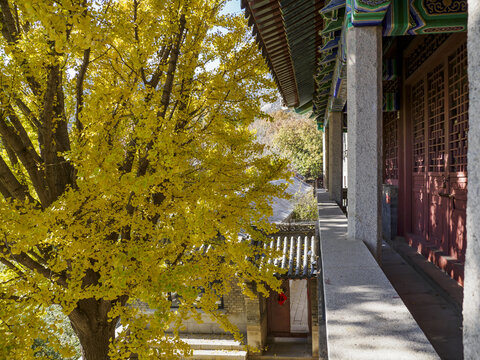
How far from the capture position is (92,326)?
541 centimetres

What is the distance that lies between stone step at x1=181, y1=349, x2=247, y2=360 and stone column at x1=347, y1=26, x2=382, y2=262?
27.1ft

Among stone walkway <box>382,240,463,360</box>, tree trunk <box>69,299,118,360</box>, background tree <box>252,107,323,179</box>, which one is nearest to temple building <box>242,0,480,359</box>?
stone walkway <box>382,240,463,360</box>

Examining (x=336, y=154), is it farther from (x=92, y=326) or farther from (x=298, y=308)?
(x=298, y=308)

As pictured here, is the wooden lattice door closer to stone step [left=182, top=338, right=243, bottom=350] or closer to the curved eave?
the curved eave

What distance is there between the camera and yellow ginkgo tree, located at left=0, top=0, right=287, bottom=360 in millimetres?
4246

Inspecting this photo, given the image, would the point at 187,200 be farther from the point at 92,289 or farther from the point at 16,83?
the point at 16,83

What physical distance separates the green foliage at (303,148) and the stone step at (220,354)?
22.0 metres

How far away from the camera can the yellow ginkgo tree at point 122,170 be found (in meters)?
4.25

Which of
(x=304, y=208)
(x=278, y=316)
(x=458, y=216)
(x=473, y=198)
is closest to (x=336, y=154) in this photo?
(x=458, y=216)

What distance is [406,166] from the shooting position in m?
6.30

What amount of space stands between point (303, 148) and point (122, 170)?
27845mm

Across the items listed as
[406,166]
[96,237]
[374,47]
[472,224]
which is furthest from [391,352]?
[406,166]

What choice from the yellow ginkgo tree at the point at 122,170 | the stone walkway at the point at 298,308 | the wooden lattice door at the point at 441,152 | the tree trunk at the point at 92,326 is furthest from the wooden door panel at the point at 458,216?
the stone walkway at the point at 298,308

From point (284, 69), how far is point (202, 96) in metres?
1.48
